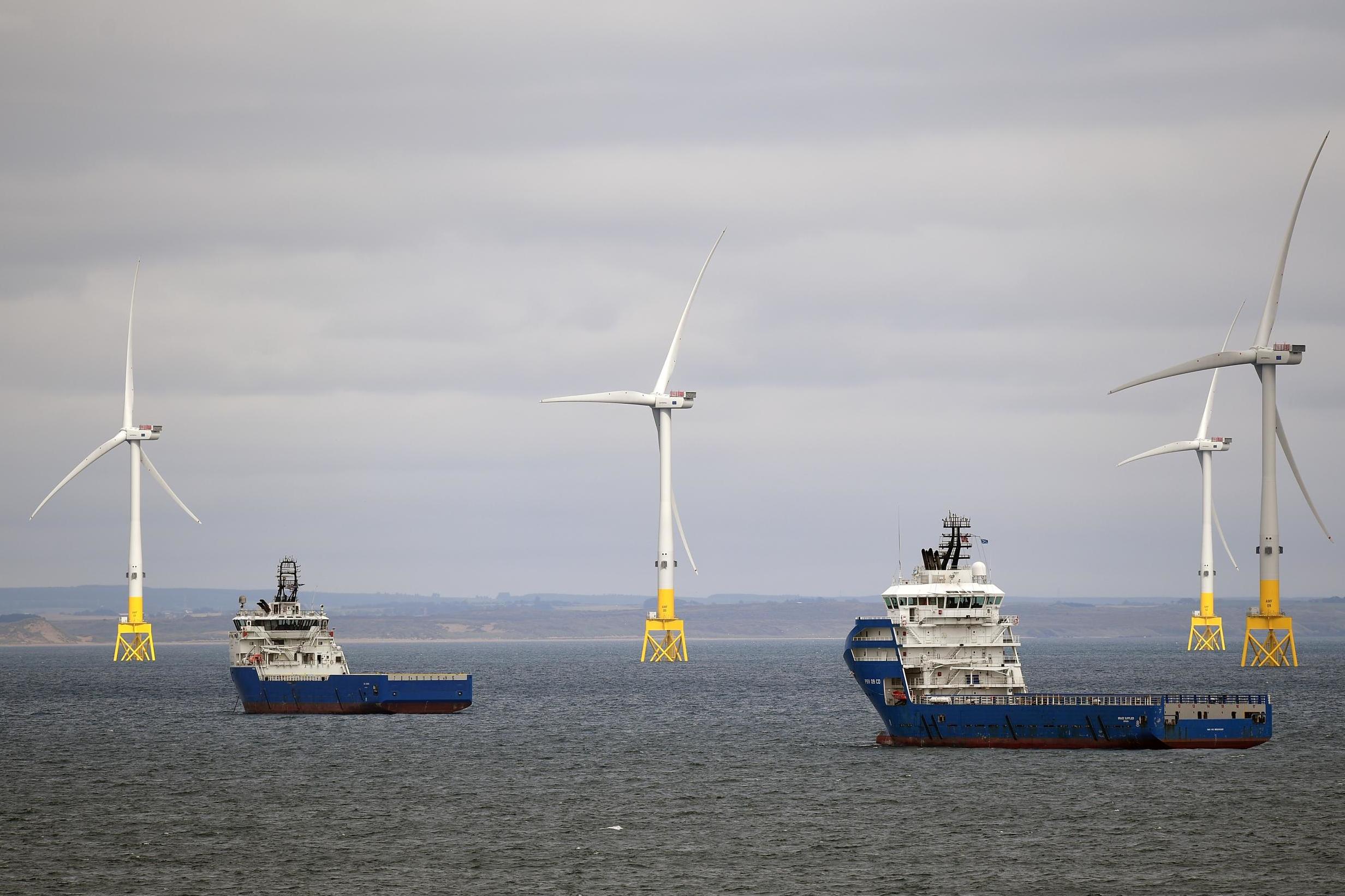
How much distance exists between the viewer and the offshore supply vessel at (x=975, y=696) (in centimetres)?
10525

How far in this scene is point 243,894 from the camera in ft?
214

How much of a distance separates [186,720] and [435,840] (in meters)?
81.0

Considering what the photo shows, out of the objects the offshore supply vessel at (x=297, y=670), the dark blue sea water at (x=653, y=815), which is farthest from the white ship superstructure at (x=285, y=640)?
the dark blue sea water at (x=653, y=815)

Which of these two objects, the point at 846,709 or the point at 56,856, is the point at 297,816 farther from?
the point at 846,709

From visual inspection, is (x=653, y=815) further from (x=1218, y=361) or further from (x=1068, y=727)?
(x=1218, y=361)

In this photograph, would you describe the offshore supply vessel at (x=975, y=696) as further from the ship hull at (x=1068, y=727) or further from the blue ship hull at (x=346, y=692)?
the blue ship hull at (x=346, y=692)

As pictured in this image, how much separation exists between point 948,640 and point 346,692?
196 feet

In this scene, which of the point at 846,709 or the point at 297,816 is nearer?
the point at 297,816

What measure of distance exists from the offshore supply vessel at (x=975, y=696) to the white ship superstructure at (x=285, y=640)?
5532 centimetres

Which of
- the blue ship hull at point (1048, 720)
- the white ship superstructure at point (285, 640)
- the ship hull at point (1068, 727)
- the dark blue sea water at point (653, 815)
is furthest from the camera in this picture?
the white ship superstructure at point (285, 640)

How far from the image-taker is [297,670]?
14525 centimetres

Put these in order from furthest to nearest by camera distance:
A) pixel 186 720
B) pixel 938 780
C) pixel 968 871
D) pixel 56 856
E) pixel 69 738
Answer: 1. pixel 186 720
2. pixel 69 738
3. pixel 938 780
4. pixel 56 856
5. pixel 968 871

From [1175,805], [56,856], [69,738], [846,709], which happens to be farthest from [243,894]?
[846,709]

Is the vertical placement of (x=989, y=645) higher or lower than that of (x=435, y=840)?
higher
